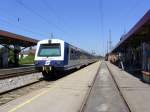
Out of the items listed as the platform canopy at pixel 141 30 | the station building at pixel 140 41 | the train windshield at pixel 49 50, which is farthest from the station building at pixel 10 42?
the train windshield at pixel 49 50

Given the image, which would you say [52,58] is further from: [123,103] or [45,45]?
[123,103]

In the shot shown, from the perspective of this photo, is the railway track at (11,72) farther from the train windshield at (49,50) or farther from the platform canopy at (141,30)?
the platform canopy at (141,30)

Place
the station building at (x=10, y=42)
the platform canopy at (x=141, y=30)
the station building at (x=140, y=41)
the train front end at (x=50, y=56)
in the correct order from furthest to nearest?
the station building at (x=10, y=42)
the station building at (x=140, y=41)
the train front end at (x=50, y=56)
the platform canopy at (x=141, y=30)

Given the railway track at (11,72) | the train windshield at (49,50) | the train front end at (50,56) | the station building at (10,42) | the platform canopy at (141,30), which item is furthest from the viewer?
the station building at (10,42)

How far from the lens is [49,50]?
2389 centimetres

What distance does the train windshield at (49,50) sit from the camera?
77.5 ft

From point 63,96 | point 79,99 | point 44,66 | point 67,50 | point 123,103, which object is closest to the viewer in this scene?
point 123,103

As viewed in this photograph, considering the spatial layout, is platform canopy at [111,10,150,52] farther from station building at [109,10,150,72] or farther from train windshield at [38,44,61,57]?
train windshield at [38,44,61,57]

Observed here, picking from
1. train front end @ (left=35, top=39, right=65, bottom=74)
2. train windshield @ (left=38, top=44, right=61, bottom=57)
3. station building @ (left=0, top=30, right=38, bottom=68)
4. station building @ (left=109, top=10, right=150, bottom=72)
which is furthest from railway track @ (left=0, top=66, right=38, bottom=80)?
station building @ (left=109, top=10, right=150, bottom=72)

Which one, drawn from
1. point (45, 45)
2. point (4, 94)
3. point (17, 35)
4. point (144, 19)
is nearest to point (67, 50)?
point (45, 45)

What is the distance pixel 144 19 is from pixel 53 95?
9.67 meters

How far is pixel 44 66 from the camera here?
2306cm

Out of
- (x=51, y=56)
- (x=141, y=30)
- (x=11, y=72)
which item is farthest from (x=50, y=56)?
(x=11, y=72)

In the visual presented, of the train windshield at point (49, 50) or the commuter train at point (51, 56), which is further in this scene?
the train windshield at point (49, 50)
